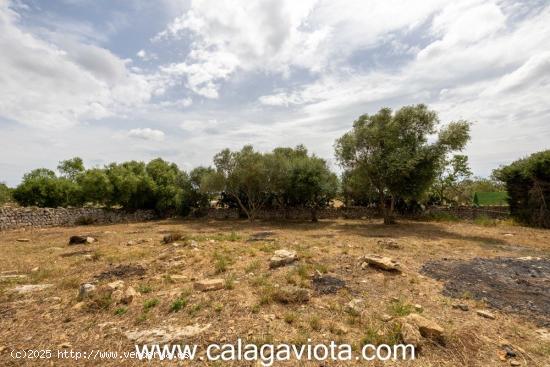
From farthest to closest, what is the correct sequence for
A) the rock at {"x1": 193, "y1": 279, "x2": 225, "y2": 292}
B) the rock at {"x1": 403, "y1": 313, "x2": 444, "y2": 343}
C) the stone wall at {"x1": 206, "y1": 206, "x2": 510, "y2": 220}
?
the stone wall at {"x1": 206, "y1": 206, "x2": 510, "y2": 220}, the rock at {"x1": 193, "y1": 279, "x2": 225, "y2": 292}, the rock at {"x1": 403, "y1": 313, "x2": 444, "y2": 343}

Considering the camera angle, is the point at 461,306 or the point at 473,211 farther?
the point at 473,211

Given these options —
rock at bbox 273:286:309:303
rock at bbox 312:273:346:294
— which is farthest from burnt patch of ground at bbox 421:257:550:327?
rock at bbox 273:286:309:303

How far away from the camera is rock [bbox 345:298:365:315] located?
16.4ft

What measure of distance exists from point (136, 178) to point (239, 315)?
25689 mm

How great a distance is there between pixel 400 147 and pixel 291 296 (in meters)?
15.8

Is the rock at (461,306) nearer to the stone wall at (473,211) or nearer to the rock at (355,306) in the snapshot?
the rock at (355,306)

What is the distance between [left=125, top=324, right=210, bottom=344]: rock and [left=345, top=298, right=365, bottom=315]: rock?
2.58m

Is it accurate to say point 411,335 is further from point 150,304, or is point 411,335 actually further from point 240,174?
point 240,174

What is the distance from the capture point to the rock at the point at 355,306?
16.4 ft

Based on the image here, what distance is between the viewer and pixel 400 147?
720 inches

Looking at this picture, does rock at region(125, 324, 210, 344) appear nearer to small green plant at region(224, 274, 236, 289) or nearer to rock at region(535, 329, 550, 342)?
small green plant at region(224, 274, 236, 289)

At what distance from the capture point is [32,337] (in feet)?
14.8

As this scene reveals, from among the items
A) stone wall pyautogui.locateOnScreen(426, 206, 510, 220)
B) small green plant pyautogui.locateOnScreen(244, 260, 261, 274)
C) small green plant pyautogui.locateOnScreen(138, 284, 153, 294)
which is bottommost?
small green plant pyautogui.locateOnScreen(138, 284, 153, 294)

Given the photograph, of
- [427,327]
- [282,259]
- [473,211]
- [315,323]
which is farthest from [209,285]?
[473,211]
